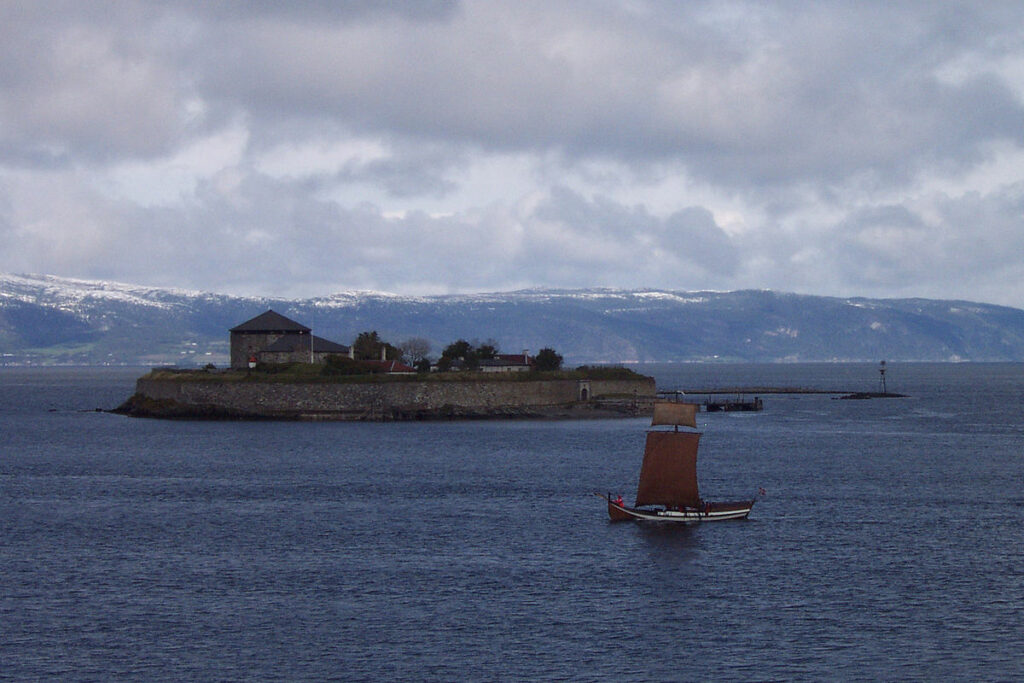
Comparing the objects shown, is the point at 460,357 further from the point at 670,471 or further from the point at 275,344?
the point at 670,471

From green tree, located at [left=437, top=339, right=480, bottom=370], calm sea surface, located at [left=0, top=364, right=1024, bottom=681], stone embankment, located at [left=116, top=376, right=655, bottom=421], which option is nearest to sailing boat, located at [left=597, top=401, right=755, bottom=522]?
calm sea surface, located at [left=0, top=364, right=1024, bottom=681]

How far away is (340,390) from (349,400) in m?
1.08

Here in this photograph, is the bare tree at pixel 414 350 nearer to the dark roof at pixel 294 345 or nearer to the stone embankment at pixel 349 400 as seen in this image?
the dark roof at pixel 294 345

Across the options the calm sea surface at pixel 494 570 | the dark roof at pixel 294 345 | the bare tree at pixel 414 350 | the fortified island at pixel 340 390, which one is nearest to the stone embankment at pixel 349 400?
the fortified island at pixel 340 390

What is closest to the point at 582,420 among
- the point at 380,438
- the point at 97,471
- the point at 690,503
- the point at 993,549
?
the point at 380,438

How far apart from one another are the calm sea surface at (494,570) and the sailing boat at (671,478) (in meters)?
1.42

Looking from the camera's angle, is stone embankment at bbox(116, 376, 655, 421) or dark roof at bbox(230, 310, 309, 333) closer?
stone embankment at bbox(116, 376, 655, 421)

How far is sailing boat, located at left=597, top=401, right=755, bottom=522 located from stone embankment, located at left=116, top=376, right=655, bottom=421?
183 feet

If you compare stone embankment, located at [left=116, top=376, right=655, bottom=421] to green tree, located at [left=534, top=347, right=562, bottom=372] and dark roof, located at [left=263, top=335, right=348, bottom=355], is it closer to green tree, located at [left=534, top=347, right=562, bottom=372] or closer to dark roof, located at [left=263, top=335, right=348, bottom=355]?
dark roof, located at [left=263, top=335, right=348, bottom=355]

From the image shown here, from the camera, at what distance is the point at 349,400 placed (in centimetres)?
10600

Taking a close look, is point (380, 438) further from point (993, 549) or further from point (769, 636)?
point (769, 636)

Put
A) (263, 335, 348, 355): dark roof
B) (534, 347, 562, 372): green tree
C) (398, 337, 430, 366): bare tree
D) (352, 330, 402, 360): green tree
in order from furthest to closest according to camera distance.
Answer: (398, 337, 430, 366): bare tree
(534, 347, 562, 372): green tree
(352, 330, 402, 360): green tree
(263, 335, 348, 355): dark roof

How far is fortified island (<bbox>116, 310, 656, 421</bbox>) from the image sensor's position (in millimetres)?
105875

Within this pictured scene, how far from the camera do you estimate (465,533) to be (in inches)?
1850
